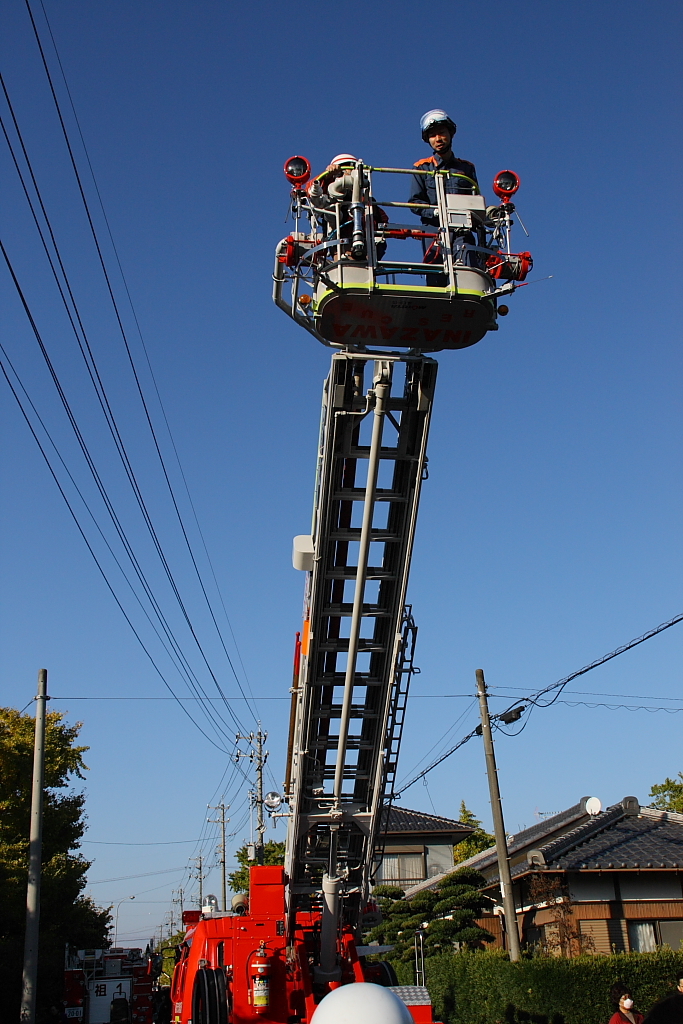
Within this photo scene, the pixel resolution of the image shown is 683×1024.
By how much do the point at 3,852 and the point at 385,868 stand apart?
60.8 ft

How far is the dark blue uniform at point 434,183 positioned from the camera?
822 cm

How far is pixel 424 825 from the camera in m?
37.8

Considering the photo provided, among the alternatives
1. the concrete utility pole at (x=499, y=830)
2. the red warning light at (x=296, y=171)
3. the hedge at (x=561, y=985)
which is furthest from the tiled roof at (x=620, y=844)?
the red warning light at (x=296, y=171)

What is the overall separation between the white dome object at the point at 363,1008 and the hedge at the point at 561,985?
1269 centimetres

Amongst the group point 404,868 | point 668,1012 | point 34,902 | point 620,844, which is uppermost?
point 668,1012

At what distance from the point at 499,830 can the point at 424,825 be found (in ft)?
68.5

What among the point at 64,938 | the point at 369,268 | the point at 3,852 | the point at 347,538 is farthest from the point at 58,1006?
the point at 369,268

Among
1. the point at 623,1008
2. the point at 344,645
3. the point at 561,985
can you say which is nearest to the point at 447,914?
the point at 561,985

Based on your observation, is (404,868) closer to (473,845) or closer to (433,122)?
(473,845)

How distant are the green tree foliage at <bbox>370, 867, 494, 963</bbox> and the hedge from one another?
309 centimetres

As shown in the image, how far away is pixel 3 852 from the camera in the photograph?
23.5 metres

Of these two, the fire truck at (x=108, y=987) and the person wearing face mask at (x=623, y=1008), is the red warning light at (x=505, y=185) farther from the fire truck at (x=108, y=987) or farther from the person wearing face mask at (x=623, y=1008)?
the fire truck at (x=108, y=987)

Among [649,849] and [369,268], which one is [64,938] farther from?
[369,268]

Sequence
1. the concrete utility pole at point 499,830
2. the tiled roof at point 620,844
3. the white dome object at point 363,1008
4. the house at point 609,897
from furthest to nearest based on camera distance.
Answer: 1. the tiled roof at point 620,844
2. the house at point 609,897
3. the concrete utility pole at point 499,830
4. the white dome object at point 363,1008
